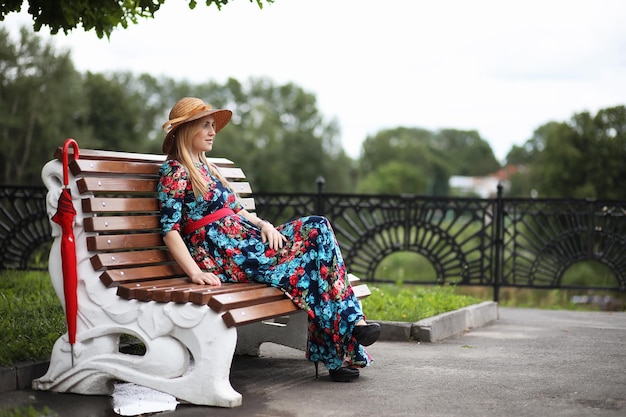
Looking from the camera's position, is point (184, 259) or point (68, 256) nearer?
point (68, 256)

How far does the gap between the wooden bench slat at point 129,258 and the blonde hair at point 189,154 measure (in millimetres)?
469

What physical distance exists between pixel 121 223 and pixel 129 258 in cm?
22

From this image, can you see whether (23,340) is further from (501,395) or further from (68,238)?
(501,395)

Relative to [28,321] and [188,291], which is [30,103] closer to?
[28,321]

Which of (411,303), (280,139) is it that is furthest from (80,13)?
(280,139)

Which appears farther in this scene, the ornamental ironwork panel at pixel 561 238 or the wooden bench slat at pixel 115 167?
the ornamental ironwork panel at pixel 561 238

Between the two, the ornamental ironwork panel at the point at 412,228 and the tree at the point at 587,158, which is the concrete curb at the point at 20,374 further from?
the tree at the point at 587,158

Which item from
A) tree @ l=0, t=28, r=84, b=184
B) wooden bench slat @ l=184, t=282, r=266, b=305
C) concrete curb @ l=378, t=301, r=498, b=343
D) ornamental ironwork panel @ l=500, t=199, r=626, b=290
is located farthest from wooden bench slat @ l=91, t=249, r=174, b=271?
tree @ l=0, t=28, r=84, b=184

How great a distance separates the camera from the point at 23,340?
578 cm

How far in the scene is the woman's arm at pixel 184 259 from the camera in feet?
17.8

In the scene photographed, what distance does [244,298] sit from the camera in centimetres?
506

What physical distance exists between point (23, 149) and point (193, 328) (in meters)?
36.5

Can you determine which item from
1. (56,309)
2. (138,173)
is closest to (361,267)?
(56,309)

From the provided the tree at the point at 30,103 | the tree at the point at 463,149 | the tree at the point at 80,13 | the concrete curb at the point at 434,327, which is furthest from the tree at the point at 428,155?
the tree at the point at 80,13
